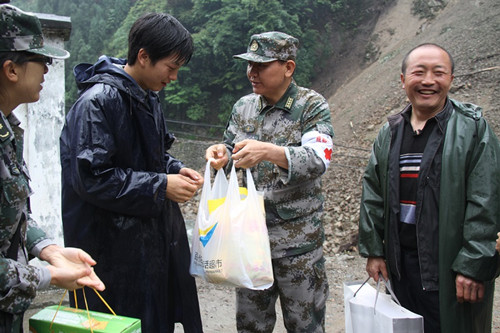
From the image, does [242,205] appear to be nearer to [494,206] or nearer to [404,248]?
[404,248]

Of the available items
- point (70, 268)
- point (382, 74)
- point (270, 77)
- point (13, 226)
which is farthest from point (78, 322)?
point (382, 74)

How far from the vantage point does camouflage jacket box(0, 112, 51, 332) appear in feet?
4.67

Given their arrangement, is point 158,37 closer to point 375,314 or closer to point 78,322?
point 78,322

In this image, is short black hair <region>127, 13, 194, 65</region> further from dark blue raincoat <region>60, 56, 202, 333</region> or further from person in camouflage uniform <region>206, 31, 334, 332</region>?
person in camouflage uniform <region>206, 31, 334, 332</region>

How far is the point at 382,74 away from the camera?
1522 centimetres

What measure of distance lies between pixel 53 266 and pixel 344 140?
10613mm

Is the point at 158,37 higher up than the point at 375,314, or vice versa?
the point at 158,37

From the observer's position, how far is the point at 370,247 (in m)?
2.52

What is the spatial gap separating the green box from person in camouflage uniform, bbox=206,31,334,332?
1029mm

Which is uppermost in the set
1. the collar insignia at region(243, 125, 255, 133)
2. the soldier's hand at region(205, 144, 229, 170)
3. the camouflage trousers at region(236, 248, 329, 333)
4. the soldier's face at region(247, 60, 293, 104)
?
the soldier's face at region(247, 60, 293, 104)

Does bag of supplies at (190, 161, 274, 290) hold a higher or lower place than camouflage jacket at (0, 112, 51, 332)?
lower

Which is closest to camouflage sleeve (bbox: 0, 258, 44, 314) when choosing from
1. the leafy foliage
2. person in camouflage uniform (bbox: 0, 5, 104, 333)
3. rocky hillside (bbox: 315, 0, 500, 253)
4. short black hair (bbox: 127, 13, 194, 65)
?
person in camouflage uniform (bbox: 0, 5, 104, 333)

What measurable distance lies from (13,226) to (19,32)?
64 centimetres

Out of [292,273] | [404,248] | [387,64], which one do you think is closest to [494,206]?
[404,248]
